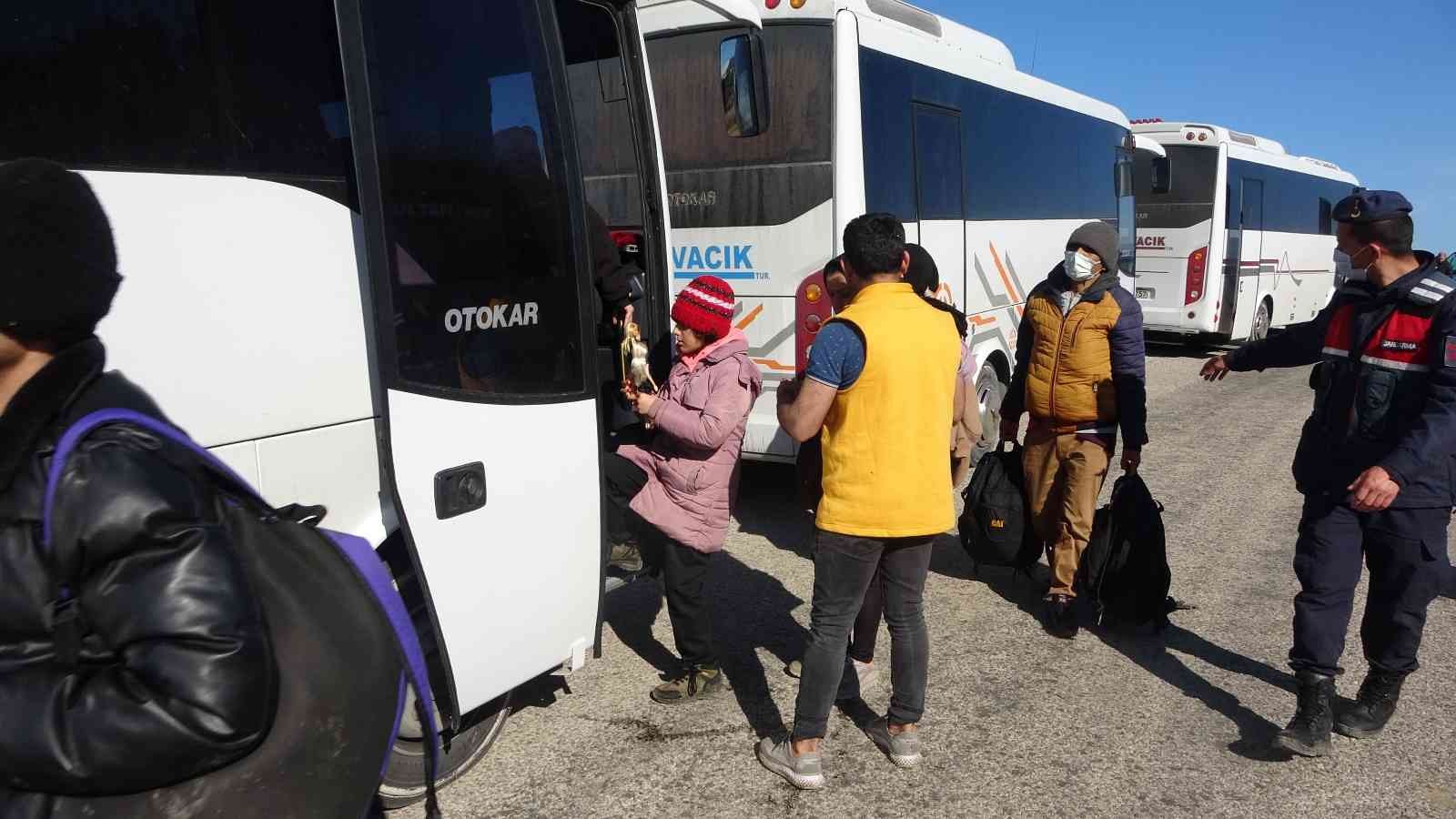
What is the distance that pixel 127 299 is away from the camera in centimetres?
217

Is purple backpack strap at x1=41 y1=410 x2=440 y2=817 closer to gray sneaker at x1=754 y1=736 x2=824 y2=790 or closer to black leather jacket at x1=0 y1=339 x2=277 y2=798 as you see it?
black leather jacket at x1=0 y1=339 x2=277 y2=798

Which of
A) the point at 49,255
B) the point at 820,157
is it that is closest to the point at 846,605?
the point at 49,255

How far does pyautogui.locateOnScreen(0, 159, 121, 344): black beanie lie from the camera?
1294 millimetres

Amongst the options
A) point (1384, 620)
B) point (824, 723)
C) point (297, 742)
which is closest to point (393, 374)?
point (297, 742)

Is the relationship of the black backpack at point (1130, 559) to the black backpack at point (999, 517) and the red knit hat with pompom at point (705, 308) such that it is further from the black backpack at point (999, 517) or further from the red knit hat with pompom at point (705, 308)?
the red knit hat with pompom at point (705, 308)

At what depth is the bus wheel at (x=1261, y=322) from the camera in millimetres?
16688

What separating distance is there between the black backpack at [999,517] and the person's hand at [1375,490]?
1776 millimetres

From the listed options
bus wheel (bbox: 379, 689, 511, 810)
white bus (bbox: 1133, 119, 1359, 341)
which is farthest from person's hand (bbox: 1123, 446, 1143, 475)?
white bus (bbox: 1133, 119, 1359, 341)

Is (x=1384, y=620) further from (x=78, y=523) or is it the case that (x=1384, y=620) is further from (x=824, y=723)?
(x=78, y=523)

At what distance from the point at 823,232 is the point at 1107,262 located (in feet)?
6.75

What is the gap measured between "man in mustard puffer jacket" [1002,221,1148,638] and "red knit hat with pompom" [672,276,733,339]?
1779 millimetres

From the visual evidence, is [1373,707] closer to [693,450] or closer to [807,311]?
[693,450]

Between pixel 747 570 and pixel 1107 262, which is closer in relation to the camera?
pixel 1107 262

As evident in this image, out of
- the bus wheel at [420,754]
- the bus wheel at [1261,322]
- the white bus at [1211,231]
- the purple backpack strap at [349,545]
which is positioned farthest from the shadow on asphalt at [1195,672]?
the bus wheel at [1261,322]
